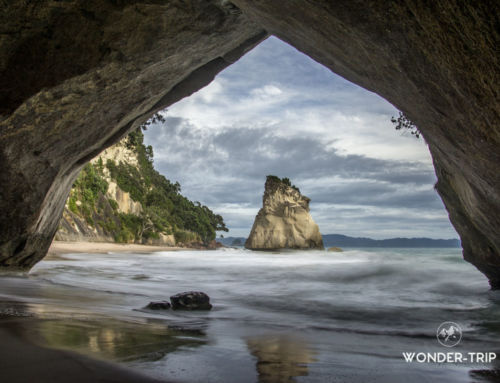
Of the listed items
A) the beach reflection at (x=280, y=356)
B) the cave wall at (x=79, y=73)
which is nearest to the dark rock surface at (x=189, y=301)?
the beach reflection at (x=280, y=356)

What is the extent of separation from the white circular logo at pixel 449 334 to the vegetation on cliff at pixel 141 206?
2367cm

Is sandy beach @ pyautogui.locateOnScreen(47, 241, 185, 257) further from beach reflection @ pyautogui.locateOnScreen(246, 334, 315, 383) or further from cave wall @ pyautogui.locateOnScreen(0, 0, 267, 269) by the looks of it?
beach reflection @ pyautogui.locateOnScreen(246, 334, 315, 383)

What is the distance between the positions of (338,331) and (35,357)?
4.22 m

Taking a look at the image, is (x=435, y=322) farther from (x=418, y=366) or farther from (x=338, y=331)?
(x=418, y=366)

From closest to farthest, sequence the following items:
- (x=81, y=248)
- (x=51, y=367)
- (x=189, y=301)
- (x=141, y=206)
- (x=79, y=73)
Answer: (x=51, y=367)
(x=79, y=73)
(x=189, y=301)
(x=81, y=248)
(x=141, y=206)

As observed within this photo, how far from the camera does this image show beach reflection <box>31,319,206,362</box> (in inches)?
118

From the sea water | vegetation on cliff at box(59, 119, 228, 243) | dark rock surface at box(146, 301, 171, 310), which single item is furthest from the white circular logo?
vegetation on cliff at box(59, 119, 228, 243)

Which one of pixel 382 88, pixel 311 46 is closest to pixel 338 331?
pixel 382 88

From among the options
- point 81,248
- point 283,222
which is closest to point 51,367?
point 81,248

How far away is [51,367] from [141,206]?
154ft

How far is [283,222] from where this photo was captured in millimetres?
48219

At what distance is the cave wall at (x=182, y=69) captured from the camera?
2.94 metres

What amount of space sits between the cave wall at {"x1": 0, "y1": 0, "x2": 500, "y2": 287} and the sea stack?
→ 3932 centimetres

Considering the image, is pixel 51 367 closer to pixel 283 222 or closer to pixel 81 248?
pixel 81 248
